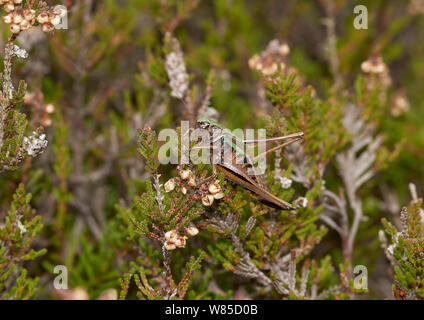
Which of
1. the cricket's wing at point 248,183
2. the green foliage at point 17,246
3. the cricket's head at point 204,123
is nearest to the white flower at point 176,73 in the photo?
the cricket's head at point 204,123

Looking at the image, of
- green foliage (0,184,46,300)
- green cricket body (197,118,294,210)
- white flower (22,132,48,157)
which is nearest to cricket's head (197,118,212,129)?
→ green cricket body (197,118,294,210)

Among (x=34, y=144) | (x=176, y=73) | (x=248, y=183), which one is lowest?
(x=248, y=183)

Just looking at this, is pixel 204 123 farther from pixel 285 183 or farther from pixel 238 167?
pixel 285 183

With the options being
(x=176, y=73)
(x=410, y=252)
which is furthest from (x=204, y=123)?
→ (x=410, y=252)

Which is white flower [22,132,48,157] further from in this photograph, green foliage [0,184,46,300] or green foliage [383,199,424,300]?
green foliage [383,199,424,300]

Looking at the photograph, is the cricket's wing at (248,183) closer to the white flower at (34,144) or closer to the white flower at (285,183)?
the white flower at (285,183)

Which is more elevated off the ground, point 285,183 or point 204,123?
point 204,123

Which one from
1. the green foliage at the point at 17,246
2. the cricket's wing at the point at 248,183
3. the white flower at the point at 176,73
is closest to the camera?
the cricket's wing at the point at 248,183

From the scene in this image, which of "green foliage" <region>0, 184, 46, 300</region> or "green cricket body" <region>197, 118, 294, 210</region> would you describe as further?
"green foliage" <region>0, 184, 46, 300</region>
